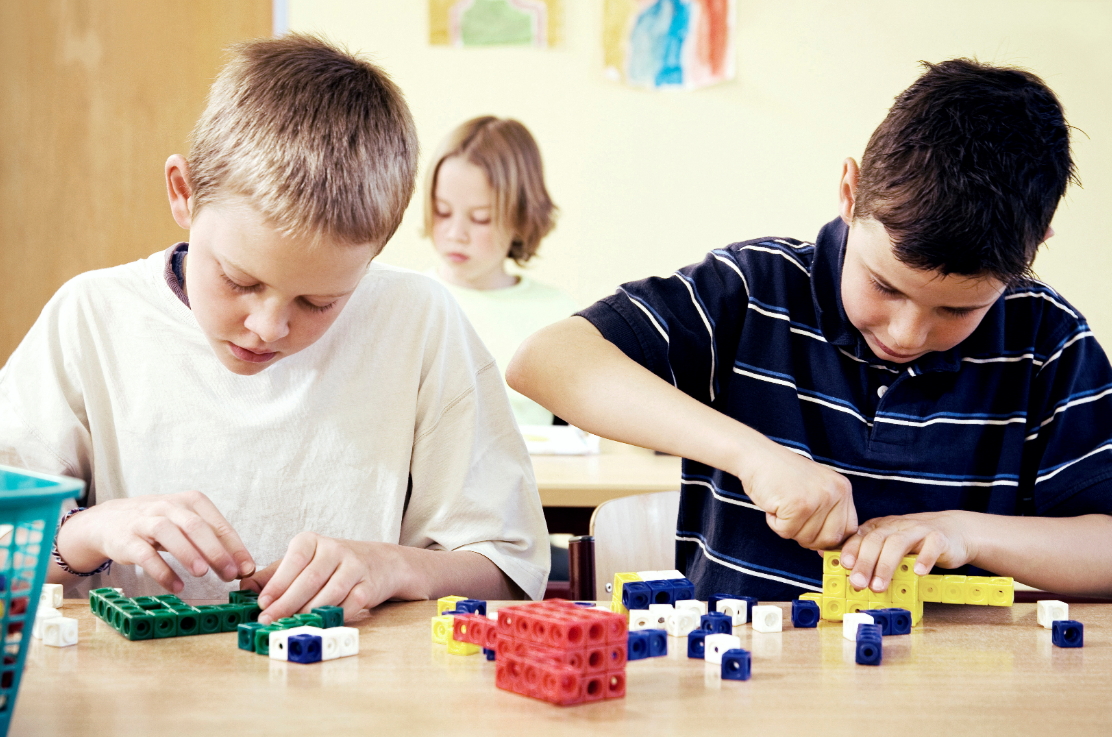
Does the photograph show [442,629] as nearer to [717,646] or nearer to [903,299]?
[717,646]

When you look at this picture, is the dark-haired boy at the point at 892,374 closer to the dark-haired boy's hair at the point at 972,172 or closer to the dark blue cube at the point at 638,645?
the dark-haired boy's hair at the point at 972,172

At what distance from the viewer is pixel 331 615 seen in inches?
33.0

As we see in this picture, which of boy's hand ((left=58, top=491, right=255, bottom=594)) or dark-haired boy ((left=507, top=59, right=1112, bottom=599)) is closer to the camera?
boy's hand ((left=58, top=491, right=255, bottom=594))

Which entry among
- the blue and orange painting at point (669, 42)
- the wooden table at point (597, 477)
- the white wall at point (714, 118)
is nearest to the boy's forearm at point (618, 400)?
the wooden table at point (597, 477)

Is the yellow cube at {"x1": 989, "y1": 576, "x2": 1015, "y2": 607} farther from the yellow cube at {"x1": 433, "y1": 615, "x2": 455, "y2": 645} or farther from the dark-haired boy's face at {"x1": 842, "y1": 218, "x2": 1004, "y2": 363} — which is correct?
the yellow cube at {"x1": 433, "y1": 615, "x2": 455, "y2": 645}

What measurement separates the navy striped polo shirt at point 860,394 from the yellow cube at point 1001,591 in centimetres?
26

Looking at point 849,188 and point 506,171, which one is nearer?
point 849,188

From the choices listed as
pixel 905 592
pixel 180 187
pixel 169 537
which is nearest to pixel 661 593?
pixel 905 592

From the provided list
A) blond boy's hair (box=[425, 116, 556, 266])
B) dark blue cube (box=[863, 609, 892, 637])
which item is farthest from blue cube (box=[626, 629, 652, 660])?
blond boy's hair (box=[425, 116, 556, 266])

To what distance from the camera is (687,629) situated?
842mm

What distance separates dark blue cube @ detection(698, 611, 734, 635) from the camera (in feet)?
2.72

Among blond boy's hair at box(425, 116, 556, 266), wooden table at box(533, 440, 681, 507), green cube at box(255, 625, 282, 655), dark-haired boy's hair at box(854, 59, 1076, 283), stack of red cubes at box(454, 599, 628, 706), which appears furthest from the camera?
blond boy's hair at box(425, 116, 556, 266)

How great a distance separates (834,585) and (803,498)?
0.09m

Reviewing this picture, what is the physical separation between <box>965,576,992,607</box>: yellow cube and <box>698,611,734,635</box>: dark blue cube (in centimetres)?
26
